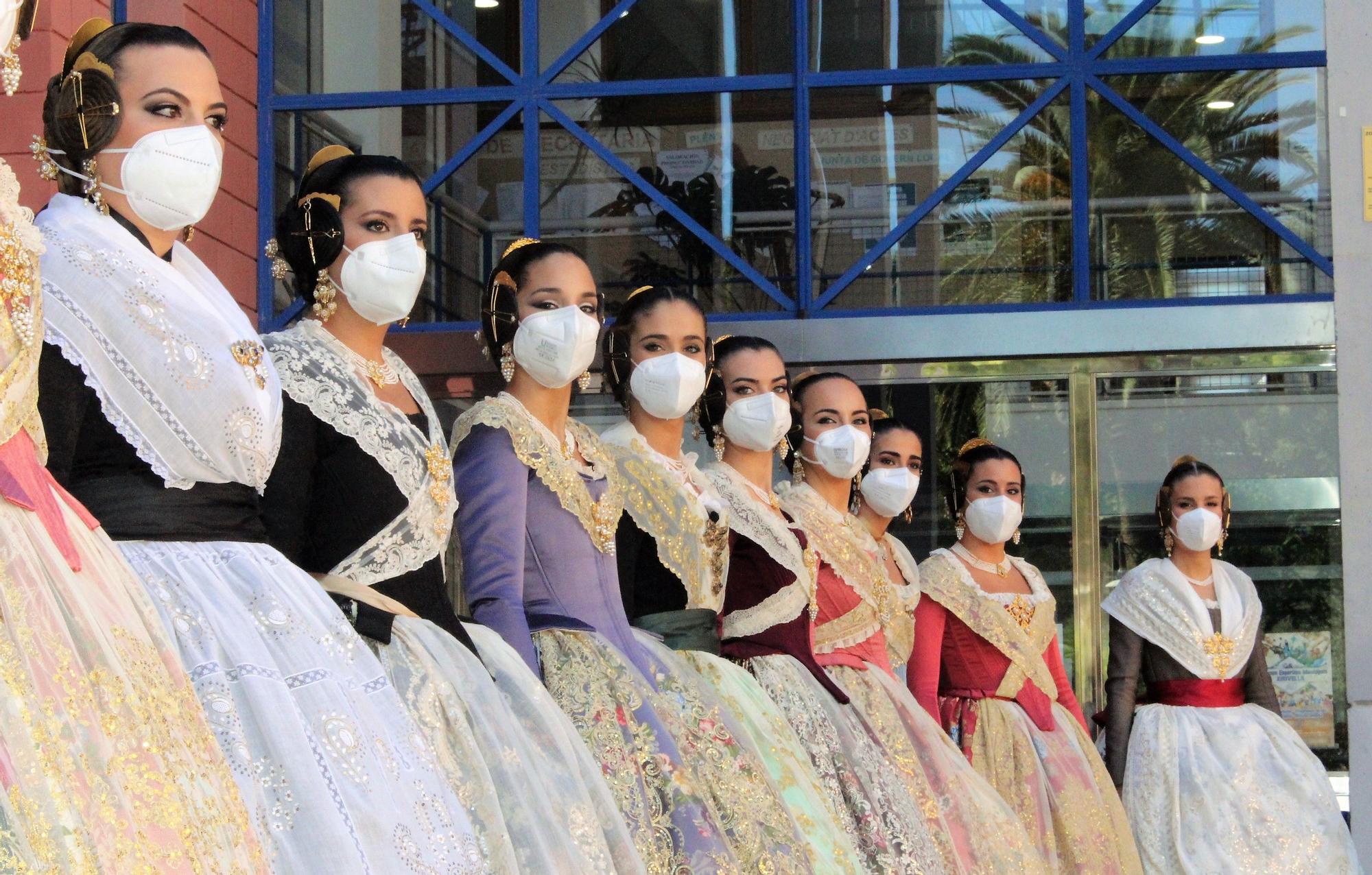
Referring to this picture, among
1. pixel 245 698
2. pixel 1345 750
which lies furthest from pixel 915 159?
pixel 245 698

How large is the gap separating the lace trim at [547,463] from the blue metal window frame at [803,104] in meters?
3.39

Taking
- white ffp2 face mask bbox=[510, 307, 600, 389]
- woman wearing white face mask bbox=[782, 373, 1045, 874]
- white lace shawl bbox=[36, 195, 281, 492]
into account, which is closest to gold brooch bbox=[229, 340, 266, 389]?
white lace shawl bbox=[36, 195, 281, 492]

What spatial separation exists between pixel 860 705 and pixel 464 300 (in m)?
3.15

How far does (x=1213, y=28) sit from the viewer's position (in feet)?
24.4

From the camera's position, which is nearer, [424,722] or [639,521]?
[424,722]

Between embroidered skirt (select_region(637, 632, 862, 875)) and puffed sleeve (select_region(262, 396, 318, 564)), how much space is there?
3.55 ft

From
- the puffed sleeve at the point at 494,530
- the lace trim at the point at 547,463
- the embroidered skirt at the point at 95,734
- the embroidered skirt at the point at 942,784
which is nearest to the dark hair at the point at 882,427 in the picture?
the embroidered skirt at the point at 942,784

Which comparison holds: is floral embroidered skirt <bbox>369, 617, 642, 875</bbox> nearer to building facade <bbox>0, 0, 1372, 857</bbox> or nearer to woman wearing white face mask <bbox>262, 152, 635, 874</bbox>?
woman wearing white face mask <bbox>262, 152, 635, 874</bbox>

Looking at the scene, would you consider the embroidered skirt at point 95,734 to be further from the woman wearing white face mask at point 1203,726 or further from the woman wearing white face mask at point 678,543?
the woman wearing white face mask at point 1203,726

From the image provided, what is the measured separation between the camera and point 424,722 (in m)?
2.97

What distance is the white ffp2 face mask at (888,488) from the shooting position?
5727 millimetres

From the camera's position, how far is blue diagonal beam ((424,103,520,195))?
736 centimetres

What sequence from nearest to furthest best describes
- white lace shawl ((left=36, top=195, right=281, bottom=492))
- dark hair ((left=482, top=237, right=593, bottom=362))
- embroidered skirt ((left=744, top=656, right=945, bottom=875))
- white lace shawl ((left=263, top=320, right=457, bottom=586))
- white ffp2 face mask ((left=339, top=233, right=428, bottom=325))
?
1. white lace shawl ((left=36, top=195, right=281, bottom=492))
2. white lace shawl ((left=263, top=320, right=457, bottom=586))
3. white ffp2 face mask ((left=339, top=233, right=428, bottom=325))
4. dark hair ((left=482, top=237, right=593, bottom=362))
5. embroidered skirt ((left=744, top=656, right=945, bottom=875))

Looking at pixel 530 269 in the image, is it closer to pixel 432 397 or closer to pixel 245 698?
pixel 245 698
